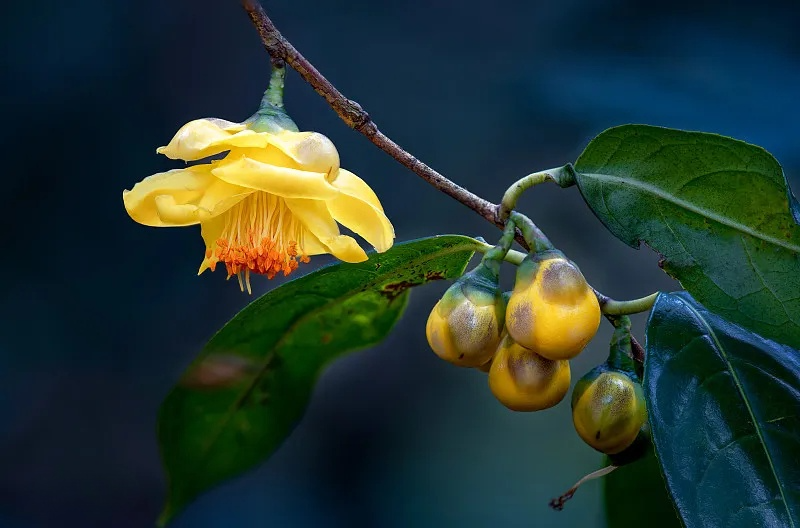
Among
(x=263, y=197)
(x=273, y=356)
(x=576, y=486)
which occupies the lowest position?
(x=576, y=486)

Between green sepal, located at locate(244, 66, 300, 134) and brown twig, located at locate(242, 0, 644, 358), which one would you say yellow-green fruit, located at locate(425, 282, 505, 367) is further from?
green sepal, located at locate(244, 66, 300, 134)

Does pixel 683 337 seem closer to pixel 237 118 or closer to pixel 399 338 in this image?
pixel 399 338

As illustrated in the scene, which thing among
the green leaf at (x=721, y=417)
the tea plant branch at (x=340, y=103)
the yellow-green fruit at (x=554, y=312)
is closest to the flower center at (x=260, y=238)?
the tea plant branch at (x=340, y=103)

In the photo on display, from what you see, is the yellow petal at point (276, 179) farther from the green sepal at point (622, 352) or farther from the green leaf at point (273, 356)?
the green sepal at point (622, 352)

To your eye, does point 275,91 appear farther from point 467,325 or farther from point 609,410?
point 609,410

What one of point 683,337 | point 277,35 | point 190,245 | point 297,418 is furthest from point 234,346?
point 190,245

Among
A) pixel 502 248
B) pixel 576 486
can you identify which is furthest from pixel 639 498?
pixel 502 248
